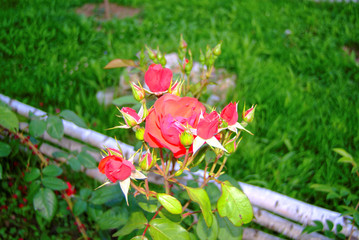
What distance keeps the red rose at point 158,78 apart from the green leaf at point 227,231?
0.43 metres

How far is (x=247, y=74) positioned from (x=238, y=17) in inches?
52.7

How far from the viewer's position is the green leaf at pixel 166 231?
2.49 feet

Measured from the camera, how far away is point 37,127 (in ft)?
4.10

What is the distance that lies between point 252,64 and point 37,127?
1.91 metres

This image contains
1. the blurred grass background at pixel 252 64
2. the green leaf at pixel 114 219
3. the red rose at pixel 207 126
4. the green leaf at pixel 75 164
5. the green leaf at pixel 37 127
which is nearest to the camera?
the red rose at pixel 207 126

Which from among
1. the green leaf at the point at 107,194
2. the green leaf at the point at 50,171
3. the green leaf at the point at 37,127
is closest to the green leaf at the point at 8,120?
the green leaf at the point at 37,127

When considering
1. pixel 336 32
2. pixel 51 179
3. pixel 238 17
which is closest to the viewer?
pixel 51 179

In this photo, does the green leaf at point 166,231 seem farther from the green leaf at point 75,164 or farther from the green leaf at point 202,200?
the green leaf at point 75,164

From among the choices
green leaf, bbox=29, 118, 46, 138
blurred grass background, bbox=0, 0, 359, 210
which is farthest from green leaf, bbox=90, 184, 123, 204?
blurred grass background, bbox=0, 0, 359, 210

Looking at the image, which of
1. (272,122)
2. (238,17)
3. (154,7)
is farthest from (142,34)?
(272,122)

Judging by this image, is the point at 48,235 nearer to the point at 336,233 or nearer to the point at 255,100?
the point at 336,233

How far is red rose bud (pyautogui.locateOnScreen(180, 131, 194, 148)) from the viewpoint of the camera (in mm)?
620

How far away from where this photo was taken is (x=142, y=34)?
3.31 meters

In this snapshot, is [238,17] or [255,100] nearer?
[255,100]
